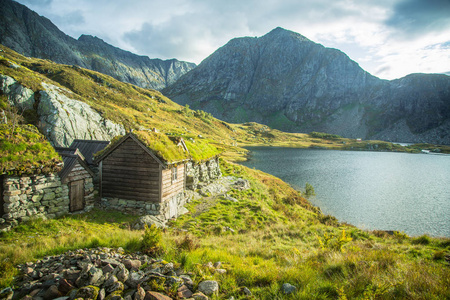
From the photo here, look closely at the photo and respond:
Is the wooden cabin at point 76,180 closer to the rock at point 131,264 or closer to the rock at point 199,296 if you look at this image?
the rock at point 131,264

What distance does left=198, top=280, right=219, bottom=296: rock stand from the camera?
5770 mm

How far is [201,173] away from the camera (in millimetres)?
30203

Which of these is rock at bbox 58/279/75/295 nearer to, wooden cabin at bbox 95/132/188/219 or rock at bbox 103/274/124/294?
rock at bbox 103/274/124/294

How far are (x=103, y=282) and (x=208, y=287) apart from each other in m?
2.86

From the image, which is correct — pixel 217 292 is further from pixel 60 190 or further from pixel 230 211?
pixel 230 211

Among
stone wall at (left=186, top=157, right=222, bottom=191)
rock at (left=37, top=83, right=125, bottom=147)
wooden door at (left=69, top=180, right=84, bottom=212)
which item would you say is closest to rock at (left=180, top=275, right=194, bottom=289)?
wooden door at (left=69, top=180, right=84, bottom=212)

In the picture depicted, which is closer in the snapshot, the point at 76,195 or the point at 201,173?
the point at 76,195

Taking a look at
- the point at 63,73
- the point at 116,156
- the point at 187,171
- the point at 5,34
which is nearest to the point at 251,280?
the point at 116,156

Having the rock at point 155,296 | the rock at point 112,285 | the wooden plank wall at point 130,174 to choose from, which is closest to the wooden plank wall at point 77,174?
the wooden plank wall at point 130,174

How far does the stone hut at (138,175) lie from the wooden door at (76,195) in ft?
8.21

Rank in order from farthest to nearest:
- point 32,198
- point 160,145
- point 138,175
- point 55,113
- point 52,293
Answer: point 55,113 → point 160,145 → point 138,175 → point 32,198 → point 52,293

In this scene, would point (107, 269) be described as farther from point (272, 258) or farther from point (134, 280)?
point (272, 258)

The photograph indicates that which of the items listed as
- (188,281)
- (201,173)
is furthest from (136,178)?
(188,281)

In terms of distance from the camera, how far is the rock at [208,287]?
5.77 m
